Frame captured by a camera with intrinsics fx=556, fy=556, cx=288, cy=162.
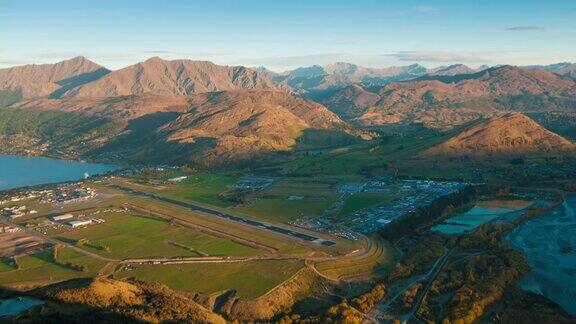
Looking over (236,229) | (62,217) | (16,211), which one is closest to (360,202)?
A: (236,229)

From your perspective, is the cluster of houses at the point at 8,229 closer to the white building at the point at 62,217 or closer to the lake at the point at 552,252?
the white building at the point at 62,217

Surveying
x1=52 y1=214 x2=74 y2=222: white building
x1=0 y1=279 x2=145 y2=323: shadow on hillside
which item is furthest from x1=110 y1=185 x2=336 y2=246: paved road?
x1=0 y1=279 x2=145 y2=323: shadow on hillside

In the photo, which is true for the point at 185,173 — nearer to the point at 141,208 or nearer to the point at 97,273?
the point at 141,208

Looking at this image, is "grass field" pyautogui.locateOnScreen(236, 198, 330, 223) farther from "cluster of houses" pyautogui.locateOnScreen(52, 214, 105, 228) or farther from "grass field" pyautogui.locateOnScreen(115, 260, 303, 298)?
"cluster of houses" pyautogui.locateOnScreen(52, 214, 105, 228)

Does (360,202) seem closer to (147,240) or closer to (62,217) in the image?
(147,240)

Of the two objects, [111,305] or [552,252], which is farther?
[552,252]

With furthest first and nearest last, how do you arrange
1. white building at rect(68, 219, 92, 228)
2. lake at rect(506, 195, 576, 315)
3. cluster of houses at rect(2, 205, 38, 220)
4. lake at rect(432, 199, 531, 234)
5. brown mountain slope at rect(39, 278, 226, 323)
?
cluster of houses at rect(2, 205, 38, 220), white building at rect(68, 219, 92, 228), lake at rect(432, 199, 531, 234), lake at rect(506, 195, 576, 315), brown mountain slope at rect(39, 278, 226, 323)

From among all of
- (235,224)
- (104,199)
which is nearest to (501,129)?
(235,224)
